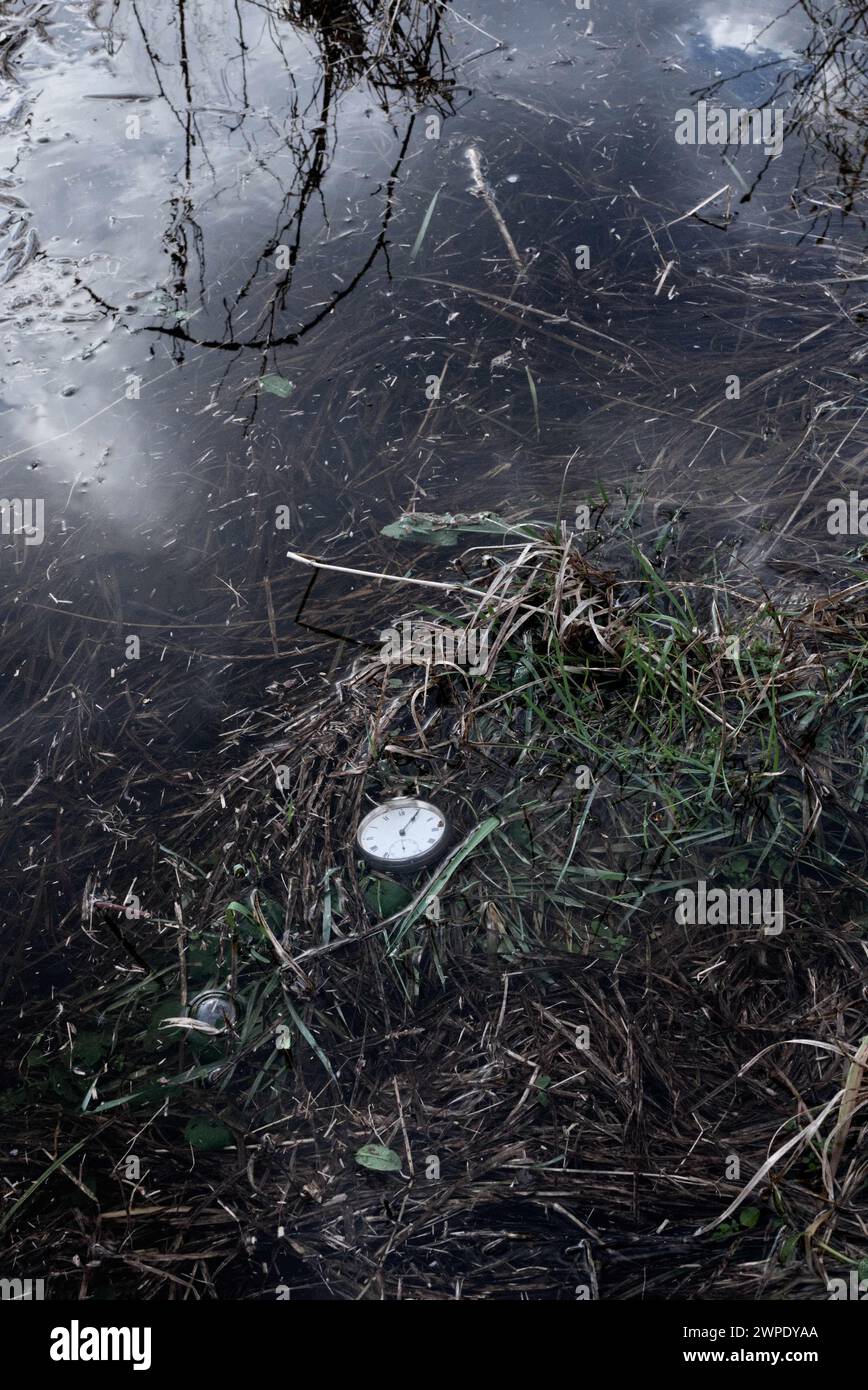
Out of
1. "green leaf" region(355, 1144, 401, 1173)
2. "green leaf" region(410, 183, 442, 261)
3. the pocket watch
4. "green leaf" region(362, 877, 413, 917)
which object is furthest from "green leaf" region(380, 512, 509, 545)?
"green leaf" region(355, 1144, 401, 1173)

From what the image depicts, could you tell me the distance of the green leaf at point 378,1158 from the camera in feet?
6.23

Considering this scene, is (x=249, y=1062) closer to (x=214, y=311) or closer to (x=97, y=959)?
(x=97, y=959)

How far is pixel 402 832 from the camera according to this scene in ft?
7.60

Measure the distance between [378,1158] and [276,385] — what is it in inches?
90.0

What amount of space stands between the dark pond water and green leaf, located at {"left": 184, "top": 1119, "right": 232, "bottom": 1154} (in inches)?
22.9

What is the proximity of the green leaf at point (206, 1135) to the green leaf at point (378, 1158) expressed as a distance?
246 millimetres

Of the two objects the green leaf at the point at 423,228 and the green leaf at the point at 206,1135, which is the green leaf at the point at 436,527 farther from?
the green leaf at the point at 206,1135

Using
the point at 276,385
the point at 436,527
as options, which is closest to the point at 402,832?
the point at 436,527

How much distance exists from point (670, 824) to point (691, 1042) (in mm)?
482

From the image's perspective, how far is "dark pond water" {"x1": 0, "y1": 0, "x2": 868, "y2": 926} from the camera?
9.11 ft

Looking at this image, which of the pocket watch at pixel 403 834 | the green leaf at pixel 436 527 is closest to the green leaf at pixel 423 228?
the green leaf at pixel 436 527
